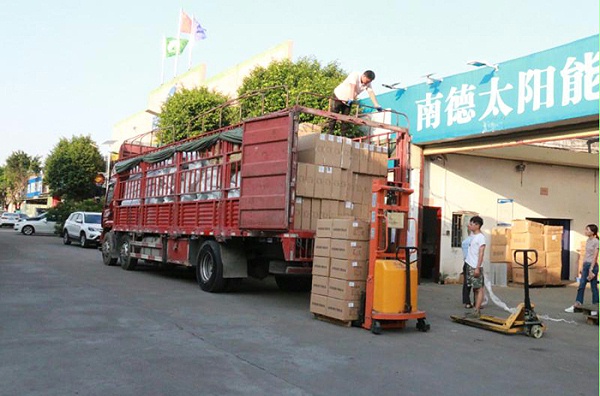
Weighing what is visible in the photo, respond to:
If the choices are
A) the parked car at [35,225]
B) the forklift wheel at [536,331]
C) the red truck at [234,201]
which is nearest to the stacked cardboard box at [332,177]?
the red truck at [234,201]

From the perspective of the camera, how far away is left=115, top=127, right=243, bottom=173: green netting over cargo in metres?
10.5

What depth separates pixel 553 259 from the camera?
1575cm

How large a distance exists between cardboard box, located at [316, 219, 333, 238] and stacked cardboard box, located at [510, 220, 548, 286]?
895 cm

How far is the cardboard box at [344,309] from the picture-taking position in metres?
7.70

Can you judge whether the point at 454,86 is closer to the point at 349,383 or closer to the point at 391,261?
the point at 391,261

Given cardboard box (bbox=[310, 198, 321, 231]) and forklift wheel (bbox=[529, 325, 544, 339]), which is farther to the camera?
cardboard box (bbox=[310, 198, 321, 231])

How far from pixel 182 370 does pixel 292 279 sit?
673 centimetres

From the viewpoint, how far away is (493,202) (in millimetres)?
16062

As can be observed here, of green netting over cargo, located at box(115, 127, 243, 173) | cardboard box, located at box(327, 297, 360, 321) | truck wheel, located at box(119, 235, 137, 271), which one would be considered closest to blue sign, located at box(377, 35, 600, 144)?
green netting over cargo, located at box(115, 127, 243, 173)

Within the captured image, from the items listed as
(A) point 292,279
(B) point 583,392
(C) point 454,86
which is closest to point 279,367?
(B) point 583,392

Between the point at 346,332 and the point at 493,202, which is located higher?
the point at 493,202

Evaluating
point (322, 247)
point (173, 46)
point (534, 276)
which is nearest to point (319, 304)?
point (322, 247)

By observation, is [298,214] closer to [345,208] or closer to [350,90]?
[345,208]

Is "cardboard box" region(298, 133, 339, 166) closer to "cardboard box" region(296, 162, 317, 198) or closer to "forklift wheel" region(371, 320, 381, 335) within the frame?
"cardboard box" region(296, 162, 317, 198)
